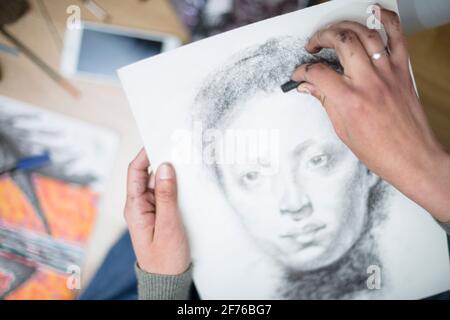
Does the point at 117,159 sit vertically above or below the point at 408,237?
above

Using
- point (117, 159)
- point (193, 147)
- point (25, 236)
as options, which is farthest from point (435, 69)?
point (25, 236)

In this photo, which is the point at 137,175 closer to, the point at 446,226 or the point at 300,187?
the point at 300,187

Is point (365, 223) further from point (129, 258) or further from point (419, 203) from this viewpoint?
point (129, 258)

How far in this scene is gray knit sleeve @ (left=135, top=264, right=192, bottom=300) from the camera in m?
0.55

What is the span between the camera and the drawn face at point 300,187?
0.51 metres

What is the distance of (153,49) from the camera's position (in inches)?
21.3

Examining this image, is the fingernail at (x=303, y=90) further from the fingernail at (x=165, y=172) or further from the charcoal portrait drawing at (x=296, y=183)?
the fingernail at (x=165, y=172)

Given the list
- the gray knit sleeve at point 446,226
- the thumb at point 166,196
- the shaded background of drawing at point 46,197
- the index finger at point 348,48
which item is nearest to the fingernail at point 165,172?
the thumb at point 166,196

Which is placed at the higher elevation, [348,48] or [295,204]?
[348,48]

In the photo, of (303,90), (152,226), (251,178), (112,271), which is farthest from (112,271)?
(303,90)

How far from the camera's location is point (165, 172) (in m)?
0.51

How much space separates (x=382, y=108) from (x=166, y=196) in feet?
0.95

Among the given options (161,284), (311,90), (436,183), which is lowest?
(161,284)

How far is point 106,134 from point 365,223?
0.38 metres
